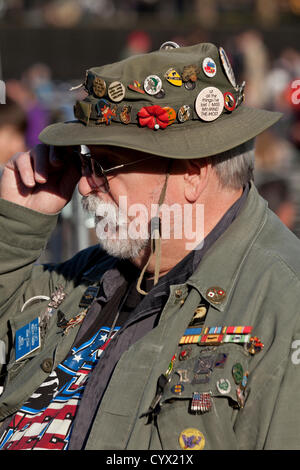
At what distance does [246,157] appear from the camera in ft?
9.53

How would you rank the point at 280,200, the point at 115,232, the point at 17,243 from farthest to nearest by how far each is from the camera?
the point at 280,200 → the point at 17,243 → the point at 115,232

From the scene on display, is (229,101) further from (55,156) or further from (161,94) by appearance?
(55,156)

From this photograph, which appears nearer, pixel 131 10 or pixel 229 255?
pixel 229 255

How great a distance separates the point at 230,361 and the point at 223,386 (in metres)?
0.09

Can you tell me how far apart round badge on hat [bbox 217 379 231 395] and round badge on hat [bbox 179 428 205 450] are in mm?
149

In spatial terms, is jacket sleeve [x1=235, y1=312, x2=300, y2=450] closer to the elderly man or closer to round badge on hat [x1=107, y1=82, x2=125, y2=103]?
the elderly man

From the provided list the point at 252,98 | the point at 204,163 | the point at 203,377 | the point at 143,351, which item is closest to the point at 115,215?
the point at 204,163

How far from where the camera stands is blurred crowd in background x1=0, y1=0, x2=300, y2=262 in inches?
227

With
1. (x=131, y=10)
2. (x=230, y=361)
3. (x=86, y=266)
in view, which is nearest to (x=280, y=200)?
(x=86, y=266)

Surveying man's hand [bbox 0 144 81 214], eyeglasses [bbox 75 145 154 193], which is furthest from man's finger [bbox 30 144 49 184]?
eyeglasses [bbox 75 145 154 193]

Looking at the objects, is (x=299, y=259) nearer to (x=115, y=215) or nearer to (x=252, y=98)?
(x=115, y=215)

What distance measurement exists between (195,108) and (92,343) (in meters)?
1.01

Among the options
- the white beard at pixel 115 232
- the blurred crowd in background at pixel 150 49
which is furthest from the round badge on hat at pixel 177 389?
the blurred crowd in background at pixel 150 49

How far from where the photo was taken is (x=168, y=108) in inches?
108
